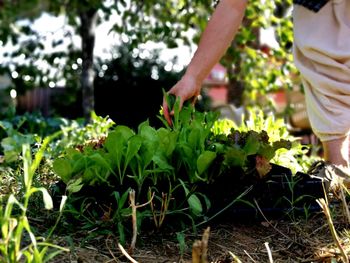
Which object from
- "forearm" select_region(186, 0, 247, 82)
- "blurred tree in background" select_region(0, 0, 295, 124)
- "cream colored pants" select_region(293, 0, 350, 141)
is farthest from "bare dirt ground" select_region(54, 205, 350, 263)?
"blurred tree in background" select_region(0, 0, 295, 124)

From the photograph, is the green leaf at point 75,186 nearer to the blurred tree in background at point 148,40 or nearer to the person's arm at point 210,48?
the person's arm at point 210,48

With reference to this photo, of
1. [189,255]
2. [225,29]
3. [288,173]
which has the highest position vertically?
[225,29]

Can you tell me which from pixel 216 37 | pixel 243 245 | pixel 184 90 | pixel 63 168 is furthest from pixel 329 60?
pixel 63 168

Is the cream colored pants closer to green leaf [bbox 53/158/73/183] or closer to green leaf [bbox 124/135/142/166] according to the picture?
green leaf [bbox 124/135/142/166]

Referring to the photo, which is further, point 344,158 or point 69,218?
point 344,158

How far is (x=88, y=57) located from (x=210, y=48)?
331 cm

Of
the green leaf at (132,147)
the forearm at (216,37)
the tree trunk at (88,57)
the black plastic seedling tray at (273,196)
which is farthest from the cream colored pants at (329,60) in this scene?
the tree trunk at (88,57)

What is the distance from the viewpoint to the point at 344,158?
191cm

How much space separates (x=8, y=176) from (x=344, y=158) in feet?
3.75

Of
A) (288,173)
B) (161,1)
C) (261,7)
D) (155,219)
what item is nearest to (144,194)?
(155,219)

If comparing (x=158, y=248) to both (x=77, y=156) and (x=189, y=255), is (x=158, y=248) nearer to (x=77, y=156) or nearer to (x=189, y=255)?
(x=189, y=255)

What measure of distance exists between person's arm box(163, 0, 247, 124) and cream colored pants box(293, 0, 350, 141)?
0.86 feet

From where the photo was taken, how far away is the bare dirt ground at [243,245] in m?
1.30

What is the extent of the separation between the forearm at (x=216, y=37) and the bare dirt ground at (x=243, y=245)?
0.54m
